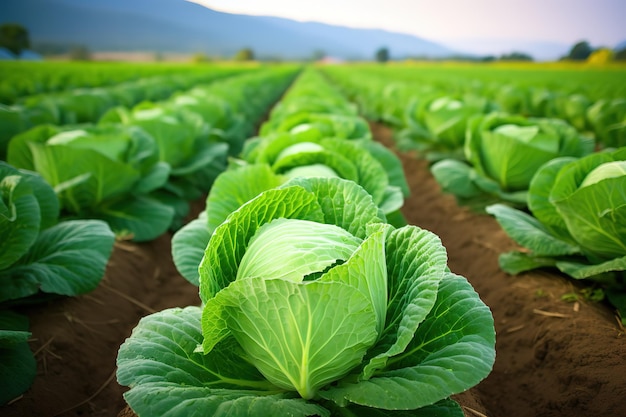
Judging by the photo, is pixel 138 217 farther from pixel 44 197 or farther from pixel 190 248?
pixel 190 248

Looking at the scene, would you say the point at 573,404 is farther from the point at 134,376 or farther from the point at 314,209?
the point at 134,376

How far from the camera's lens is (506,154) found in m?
4.45

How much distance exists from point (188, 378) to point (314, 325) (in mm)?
602

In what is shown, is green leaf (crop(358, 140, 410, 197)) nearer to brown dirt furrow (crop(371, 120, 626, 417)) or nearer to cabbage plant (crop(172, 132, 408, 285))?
cabbage plant (crop(172, 132, 408, 285))

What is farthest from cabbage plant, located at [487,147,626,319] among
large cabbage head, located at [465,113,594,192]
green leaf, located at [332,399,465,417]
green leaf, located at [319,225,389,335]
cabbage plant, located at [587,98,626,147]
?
cabbage plant, located at [587,98,626,147]

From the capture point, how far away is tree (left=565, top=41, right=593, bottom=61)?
2571 inches

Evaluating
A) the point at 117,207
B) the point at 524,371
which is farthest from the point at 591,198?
the point at 117,207

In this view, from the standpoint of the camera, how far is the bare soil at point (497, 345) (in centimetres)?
250

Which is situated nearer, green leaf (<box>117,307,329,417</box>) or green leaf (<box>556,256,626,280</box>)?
green leaf (<box>117,307,329,417</box>)

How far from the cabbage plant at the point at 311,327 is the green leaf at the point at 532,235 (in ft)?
5.65

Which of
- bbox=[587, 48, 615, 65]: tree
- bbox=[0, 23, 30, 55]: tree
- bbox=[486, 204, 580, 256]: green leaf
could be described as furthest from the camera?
bbox=[0, 23, 30, 55]: tree

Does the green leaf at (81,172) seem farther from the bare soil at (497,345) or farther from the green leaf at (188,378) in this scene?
the green leaf at (188,378)

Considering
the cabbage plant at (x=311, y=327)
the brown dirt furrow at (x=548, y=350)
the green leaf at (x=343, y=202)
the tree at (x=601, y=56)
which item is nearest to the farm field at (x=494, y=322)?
the brown dirt furrow at (x=548, y=350)

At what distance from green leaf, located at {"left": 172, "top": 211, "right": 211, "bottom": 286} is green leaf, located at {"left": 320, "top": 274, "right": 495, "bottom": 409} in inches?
40.9
